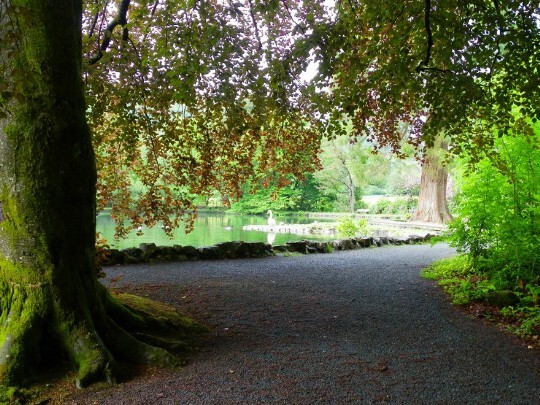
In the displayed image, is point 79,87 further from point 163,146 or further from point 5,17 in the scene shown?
point 163,146

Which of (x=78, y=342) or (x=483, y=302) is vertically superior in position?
(x=78, y=342)

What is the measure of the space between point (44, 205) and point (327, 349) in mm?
2806

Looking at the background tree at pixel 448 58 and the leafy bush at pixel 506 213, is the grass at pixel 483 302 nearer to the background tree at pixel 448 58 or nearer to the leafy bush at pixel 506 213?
the leafy bush at pixel 506 213

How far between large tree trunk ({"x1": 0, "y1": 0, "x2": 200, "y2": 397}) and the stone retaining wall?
12.8 feet

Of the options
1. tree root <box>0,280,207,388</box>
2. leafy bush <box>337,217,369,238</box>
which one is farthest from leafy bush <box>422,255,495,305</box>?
leafy bush <box>337,217,369,238</box>

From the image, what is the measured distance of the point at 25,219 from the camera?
10.7ft

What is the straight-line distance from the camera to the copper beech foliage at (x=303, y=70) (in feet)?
16.4

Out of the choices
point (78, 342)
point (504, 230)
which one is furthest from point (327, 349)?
point (504, 230)

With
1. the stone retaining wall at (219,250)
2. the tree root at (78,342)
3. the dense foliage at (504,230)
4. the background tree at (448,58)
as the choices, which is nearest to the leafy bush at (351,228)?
the stone retaining wall at (219,250)

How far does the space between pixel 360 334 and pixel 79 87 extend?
3673 mm

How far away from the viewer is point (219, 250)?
32.5 ft

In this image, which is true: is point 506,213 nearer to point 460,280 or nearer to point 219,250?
point 460,280

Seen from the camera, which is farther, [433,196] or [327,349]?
[433,196]

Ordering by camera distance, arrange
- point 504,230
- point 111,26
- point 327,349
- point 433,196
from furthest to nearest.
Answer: point 433,196 → point 504,230 → point 111,26 → point 327,349
